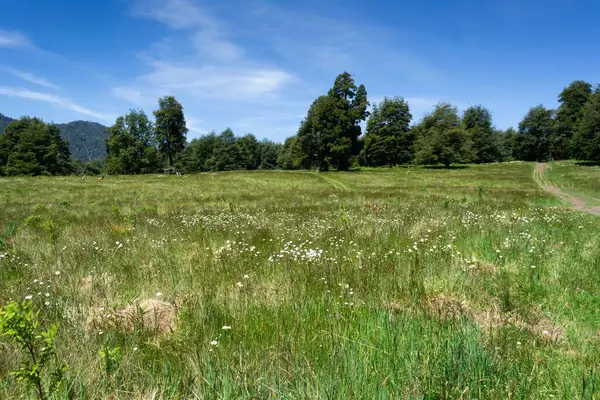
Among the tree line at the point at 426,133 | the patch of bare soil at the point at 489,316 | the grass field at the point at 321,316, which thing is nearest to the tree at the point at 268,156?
the tree line at the point at 426,133

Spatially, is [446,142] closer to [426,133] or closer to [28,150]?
[426,133]

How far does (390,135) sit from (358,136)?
16.8m

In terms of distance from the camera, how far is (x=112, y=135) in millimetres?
89750

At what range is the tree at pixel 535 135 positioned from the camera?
3900 inches

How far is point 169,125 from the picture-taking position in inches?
3155

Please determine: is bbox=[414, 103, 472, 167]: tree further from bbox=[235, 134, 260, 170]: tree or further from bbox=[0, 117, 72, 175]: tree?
bbox=[0, 117, 72, 175]: tree

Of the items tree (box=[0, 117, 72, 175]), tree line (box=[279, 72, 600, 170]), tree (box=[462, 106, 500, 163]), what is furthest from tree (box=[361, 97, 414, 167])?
tree (box=[0, 117, 72, 175])

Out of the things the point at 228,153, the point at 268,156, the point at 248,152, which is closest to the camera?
the point at 228,153

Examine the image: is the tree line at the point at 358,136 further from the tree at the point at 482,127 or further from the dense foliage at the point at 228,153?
the dense foliage at the point at 228,153

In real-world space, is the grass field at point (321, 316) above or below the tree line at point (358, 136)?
below

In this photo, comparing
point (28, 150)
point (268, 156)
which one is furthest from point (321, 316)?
point (268, 156)

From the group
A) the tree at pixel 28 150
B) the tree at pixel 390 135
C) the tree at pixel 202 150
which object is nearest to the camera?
the tree at pixel 28 150

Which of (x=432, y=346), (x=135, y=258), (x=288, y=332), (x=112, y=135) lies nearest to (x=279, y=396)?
(x=288, y=332)

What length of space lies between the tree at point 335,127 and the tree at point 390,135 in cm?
1579
